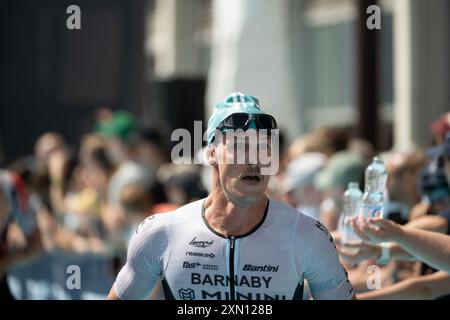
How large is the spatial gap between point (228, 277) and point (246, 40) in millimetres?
10576

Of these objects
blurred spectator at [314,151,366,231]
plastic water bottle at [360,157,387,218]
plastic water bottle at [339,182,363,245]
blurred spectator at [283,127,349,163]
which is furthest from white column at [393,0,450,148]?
plastic water bottle at [360,157,387,218]

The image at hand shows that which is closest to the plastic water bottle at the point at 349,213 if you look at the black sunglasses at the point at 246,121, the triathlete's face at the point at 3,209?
the black sunglasses at the point at 246,121

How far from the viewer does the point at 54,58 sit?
75.4 ft

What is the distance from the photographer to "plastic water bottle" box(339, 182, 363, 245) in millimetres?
5934

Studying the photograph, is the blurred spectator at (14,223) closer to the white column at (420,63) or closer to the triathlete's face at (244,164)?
the triathlete's face at (244,164)

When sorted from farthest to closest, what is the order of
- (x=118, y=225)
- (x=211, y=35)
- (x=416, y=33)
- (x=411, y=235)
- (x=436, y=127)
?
1. (x=211, y=35)
2. (x=416, y=33)
3. (x=118, y=225)
4. (x=436, y=127)
5. (x=411, y=235)

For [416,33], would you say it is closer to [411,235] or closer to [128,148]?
[128,148]

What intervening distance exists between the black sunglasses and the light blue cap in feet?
0.05

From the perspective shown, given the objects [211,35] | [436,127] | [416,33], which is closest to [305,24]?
[211,35]

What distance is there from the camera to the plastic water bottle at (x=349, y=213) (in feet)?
19.5

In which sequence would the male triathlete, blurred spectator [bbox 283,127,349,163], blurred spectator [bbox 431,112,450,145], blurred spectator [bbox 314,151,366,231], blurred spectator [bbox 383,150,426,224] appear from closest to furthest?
the male triathlete, blurred spectator [bbox 431,112,450,145], blurred spectator [bbox 383,150,426,224], blurred spectator [bbox 314,151,366,231], blurred spectator [bbox 283,127,349,163]

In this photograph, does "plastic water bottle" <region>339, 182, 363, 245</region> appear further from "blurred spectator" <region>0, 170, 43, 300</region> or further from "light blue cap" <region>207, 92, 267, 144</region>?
"blurred spectator" <region>0, 170, 43, 300</region>

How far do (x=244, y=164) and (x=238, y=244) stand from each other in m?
0.32

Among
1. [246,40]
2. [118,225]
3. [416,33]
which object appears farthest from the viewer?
[416,33]
